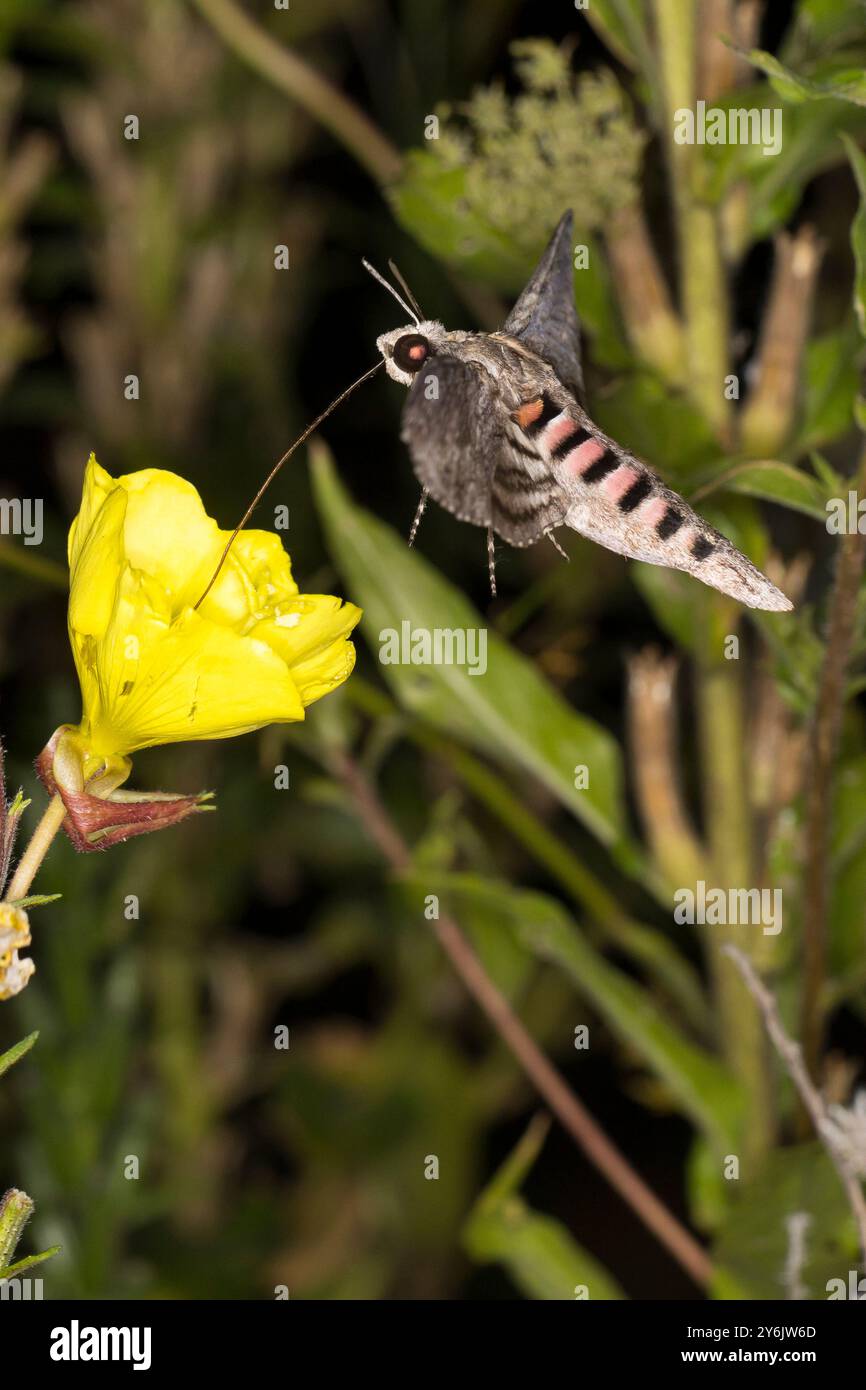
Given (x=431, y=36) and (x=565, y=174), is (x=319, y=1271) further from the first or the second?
(x=431, y=36)

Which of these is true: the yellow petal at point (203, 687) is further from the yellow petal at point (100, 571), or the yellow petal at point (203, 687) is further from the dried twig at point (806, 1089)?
the dried twig at point (806, 1089)

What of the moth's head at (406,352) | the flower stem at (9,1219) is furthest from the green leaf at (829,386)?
the flower stem at (9,1219)

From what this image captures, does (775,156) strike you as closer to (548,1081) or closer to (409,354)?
(409,354)

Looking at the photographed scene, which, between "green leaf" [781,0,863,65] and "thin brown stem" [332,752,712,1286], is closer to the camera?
"green leaf" [781,0,863,65]

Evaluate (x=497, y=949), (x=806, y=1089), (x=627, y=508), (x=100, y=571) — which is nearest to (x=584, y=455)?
(x=627, y=508)

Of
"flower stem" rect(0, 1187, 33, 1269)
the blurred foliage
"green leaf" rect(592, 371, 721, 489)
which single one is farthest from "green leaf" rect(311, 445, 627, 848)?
"flower stem" rect(0, 1187, 33, 1269)

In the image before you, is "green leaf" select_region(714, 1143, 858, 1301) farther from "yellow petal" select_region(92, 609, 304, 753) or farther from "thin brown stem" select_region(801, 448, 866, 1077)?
"yellow petal" select_region(92, 609, 304, 753)
